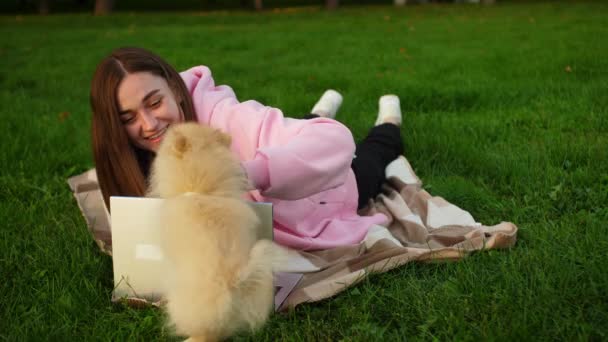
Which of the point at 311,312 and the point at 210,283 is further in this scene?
the point at 311,312

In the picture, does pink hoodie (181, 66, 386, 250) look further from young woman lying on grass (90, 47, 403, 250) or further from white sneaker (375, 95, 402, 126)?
white sneaker (375, 95, 402, 126)

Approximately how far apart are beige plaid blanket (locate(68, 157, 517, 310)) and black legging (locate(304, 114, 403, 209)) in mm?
88

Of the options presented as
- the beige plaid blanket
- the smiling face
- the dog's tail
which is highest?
the smiling face

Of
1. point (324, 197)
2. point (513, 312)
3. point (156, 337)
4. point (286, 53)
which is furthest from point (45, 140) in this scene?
point (286, 53)

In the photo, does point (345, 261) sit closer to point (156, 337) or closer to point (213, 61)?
point (156, 337)

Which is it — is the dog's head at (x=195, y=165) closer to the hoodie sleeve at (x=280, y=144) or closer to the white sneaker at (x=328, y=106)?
the hoodie sleeve at (x=280, y=144)

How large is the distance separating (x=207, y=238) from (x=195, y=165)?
0.71 feet

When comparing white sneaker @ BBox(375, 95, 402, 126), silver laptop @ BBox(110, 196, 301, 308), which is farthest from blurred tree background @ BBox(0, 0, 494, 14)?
silver laptop @ BBox(110, 196, 301, 308)

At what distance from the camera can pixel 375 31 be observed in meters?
10.4

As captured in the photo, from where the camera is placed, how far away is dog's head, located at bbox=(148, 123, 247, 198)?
1593mm

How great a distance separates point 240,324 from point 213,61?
6.29 metres

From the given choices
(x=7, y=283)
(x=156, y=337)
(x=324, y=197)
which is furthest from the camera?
(x=324, y=197)

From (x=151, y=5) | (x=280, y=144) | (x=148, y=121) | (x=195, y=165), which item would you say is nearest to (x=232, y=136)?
(x=280, y=144)

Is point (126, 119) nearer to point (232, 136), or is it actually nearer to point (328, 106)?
point (232, 136)
